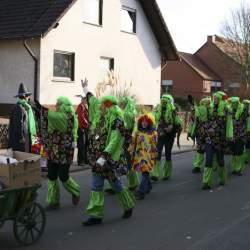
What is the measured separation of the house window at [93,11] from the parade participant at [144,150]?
1246 centimetres

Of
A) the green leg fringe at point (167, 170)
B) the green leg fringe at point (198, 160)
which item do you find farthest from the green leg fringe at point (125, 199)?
the green leg fringe at point (198, 160)

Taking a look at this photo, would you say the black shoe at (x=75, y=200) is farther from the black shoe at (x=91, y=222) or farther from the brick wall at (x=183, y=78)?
the brick wall at (x=183, y=78)

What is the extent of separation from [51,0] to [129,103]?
11.3 meters

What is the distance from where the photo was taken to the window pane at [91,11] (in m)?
21.1

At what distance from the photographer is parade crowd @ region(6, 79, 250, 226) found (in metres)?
7.44

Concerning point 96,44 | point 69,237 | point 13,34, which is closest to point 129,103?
point 69,237

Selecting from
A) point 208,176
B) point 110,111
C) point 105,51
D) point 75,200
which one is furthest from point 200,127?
point 105,51

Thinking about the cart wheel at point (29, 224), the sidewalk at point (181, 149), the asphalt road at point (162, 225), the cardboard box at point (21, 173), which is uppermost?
the cardboard box at point (21, 173)

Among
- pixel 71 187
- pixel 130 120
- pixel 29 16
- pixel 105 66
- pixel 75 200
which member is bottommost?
pixel 75 200

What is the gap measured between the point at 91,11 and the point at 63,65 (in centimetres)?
271

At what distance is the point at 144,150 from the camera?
367 inches

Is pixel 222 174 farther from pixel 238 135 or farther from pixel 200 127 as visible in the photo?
pixel 238 135

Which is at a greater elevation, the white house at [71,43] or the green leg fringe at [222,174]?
the white house at [71,43]

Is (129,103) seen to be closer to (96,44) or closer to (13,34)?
(13,34)
